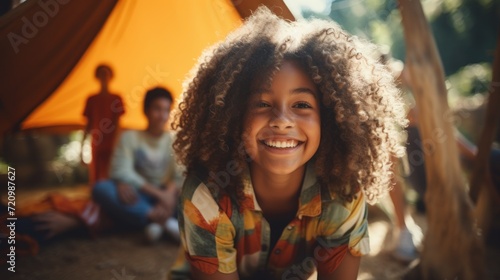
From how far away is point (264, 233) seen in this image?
1.43 metres

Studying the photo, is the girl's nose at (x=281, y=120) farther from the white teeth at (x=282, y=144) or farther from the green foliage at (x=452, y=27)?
the green foliage at (x=452, y=27)

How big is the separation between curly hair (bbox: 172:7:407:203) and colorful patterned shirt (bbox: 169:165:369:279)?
0.21 ft

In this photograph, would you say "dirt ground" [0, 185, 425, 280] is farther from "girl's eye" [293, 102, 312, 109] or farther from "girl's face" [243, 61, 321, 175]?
"girl's eye" [293, 102, 312, 109]

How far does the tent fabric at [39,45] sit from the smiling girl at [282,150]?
1010mm

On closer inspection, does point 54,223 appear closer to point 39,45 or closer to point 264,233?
point 39,45

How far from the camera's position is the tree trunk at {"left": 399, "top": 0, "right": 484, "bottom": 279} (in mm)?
1876

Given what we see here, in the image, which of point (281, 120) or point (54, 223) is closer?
point (281, 120)

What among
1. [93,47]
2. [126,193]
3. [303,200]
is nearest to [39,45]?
[93,47]

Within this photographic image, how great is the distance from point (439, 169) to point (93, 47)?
2.61 m

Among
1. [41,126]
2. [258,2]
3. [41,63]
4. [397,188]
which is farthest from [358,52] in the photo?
[41,126]

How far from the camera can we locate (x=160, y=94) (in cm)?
306

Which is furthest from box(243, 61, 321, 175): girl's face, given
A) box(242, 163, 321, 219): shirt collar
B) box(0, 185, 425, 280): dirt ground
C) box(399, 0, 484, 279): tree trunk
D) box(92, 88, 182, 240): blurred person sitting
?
box(92, 88, 182, 240): blurred person sitting

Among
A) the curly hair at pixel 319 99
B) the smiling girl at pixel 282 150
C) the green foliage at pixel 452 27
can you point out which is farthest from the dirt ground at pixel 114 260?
the green foliage at pixel 452 27

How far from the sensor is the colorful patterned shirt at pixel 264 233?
52.8 inches
